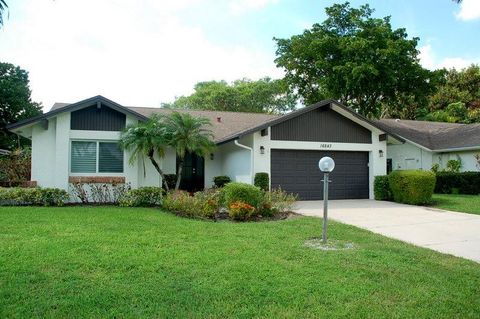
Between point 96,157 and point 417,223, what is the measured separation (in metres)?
10.7

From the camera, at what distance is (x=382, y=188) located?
15430mm

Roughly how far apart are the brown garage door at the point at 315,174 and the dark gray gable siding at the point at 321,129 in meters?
0.60

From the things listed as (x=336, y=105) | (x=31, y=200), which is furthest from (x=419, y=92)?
(x=31, y=200)

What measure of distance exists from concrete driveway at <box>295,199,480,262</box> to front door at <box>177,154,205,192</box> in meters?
5.88

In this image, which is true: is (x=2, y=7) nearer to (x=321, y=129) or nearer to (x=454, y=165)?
(x=321, y=129)

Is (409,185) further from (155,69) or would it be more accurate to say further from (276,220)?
(155,69)

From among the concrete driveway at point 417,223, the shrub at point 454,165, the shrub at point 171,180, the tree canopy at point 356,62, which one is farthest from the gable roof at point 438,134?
the shrub at point 171,180

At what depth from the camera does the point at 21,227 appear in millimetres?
7812

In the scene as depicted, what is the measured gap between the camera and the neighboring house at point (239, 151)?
43.6ft

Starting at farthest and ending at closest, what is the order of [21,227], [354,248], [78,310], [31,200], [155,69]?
[155,69] < [31,200] < [21,227] < [354,248] < [78,310]

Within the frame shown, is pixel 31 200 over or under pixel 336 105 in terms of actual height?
under

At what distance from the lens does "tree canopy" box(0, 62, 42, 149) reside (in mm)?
29688

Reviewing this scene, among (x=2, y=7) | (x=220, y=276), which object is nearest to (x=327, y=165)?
(x=220, y=276)

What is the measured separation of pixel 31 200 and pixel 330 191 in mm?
11158
